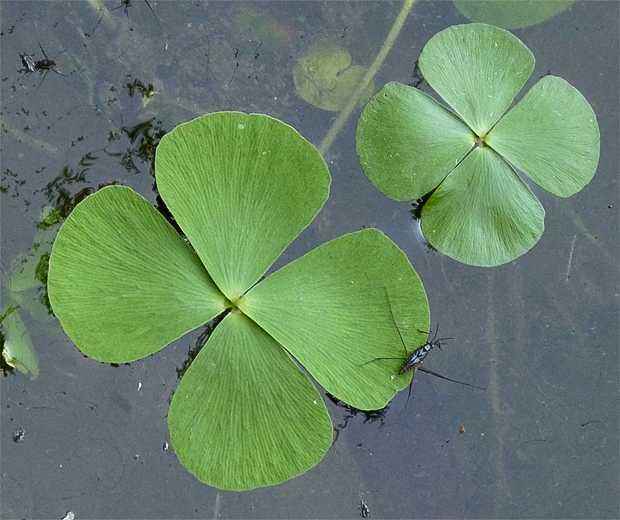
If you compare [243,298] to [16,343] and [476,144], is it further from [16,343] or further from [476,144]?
[476,144]

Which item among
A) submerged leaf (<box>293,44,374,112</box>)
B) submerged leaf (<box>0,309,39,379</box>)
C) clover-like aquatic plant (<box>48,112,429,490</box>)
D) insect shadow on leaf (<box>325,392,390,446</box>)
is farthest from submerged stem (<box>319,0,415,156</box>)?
submerged leaf (<box>0,309,39,379</box>)

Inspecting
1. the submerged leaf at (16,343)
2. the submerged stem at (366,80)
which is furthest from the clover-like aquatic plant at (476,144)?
the submerged leaf at (16,343)

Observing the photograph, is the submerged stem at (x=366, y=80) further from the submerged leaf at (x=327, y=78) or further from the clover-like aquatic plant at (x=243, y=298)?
the clover-like aquatic plant at (x=243, y=298)

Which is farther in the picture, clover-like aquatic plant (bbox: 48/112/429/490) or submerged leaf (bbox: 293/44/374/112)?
submerged leaf (bbox: 293/44/374/112)

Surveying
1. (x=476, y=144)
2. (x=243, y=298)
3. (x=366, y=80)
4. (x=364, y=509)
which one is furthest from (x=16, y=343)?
(x=476, y=144)

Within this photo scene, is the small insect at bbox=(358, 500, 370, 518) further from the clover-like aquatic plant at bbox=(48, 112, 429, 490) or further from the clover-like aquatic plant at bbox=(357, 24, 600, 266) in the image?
the clover-like aquatic plant at bbox=(357, 24, 600, 266)

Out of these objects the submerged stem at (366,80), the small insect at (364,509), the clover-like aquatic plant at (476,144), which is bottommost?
the small insect at (364,509)
